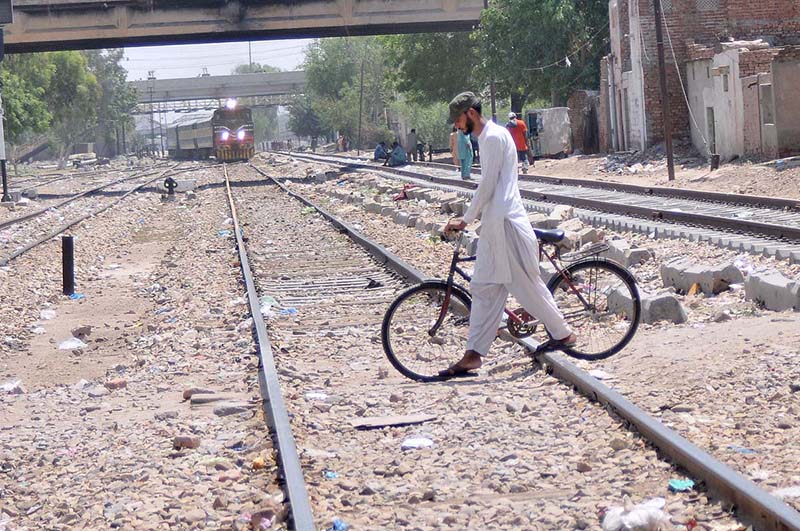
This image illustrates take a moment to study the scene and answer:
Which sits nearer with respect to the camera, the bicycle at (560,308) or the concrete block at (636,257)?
the bicycle at (560,308)

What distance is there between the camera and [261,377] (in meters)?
8.54

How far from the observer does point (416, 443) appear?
6.62 metres

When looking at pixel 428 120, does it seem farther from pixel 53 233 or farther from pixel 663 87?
pixel 53 233

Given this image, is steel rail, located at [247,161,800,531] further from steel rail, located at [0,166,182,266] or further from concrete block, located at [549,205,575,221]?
steel rail, located at [0,166,182,266]

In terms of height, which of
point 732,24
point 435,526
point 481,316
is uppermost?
point 732,24

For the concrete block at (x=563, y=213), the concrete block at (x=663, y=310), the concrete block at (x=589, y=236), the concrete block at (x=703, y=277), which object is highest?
the concrete block at (x=563, y=213)

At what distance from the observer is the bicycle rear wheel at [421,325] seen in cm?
847

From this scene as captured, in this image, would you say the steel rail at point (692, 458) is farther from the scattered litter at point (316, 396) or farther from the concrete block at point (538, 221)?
the concrete block at point (538, 221)

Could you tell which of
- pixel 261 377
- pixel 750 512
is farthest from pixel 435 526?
pixel 261 377

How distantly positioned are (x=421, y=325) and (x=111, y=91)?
394 feet

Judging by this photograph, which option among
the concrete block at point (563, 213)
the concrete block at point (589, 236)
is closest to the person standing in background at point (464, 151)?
the concrete block at point (563, 213)

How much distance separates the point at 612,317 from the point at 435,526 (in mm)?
3728

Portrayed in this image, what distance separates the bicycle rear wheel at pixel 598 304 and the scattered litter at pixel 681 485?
3065 millimetres

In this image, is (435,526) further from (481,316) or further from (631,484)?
(481,316)
